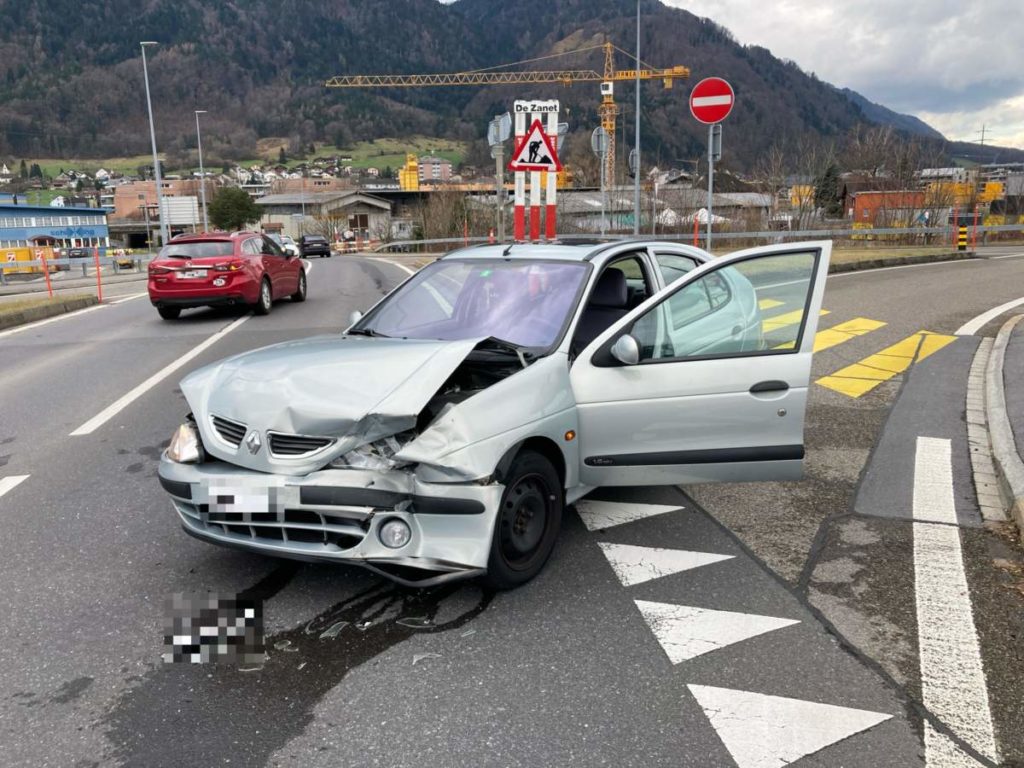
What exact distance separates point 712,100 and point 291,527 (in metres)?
9.37

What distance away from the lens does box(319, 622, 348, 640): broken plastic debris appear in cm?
344

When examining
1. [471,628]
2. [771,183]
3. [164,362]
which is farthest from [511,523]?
[771,183]

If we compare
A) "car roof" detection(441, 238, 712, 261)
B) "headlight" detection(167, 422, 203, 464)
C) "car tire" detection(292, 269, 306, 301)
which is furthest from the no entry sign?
"car tire" detection(292, 269, 306, 301)

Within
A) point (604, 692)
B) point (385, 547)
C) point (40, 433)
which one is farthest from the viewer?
point (40, 433)

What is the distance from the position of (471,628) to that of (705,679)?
1017mm

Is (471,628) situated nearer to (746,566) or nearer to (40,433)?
(746,566)

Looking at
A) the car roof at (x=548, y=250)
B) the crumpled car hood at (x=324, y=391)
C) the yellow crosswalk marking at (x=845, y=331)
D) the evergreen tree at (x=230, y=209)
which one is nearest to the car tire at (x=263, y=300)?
the yellow crosswalk marking at (x=845, y=331)

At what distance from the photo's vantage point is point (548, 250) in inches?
210

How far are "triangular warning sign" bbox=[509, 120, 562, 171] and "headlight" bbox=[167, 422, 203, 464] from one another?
822cm

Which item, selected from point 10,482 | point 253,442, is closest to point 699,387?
point 253,442

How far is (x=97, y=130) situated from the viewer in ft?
522

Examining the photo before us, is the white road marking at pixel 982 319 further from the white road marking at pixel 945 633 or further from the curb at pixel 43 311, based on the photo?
the curb at pixel 43 311

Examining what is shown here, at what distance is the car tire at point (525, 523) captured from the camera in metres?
3.69

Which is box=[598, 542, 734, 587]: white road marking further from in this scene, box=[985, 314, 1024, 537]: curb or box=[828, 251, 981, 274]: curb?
box=[828, 251, 981, 274]: curb
